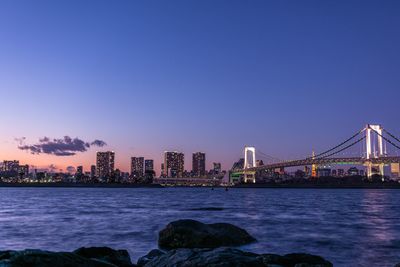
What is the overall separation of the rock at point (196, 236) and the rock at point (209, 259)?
345 inches

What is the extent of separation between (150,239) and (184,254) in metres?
15.3

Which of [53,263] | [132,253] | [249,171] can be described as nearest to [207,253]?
→ [53,263]

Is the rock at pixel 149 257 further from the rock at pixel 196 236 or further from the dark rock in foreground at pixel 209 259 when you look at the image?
the rock at pixel 196 236

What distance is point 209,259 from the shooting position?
670 cm

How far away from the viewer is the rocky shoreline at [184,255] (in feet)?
22.4

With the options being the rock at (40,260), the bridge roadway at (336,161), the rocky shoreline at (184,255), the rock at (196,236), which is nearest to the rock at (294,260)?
the rocky shoreline at (184,255)

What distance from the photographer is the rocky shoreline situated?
6828mm

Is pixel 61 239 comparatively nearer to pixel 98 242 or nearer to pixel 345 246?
pixel 98 242

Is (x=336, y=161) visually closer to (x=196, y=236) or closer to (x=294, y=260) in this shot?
(x=196, y=236)

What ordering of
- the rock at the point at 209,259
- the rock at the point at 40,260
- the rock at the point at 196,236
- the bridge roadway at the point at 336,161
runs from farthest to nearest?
the bridge roadway at the point at 336,161, the rock at the point at 196,236, the rock at the point at 40,260, the rock at the point at 209,259

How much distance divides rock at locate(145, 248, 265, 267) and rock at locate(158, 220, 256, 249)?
875 cm

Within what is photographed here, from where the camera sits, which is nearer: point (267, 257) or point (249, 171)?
point (267, 257)

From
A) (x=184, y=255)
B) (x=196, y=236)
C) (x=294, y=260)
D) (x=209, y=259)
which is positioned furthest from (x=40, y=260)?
(x=196, y=236)

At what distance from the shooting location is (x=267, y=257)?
10930 mm
